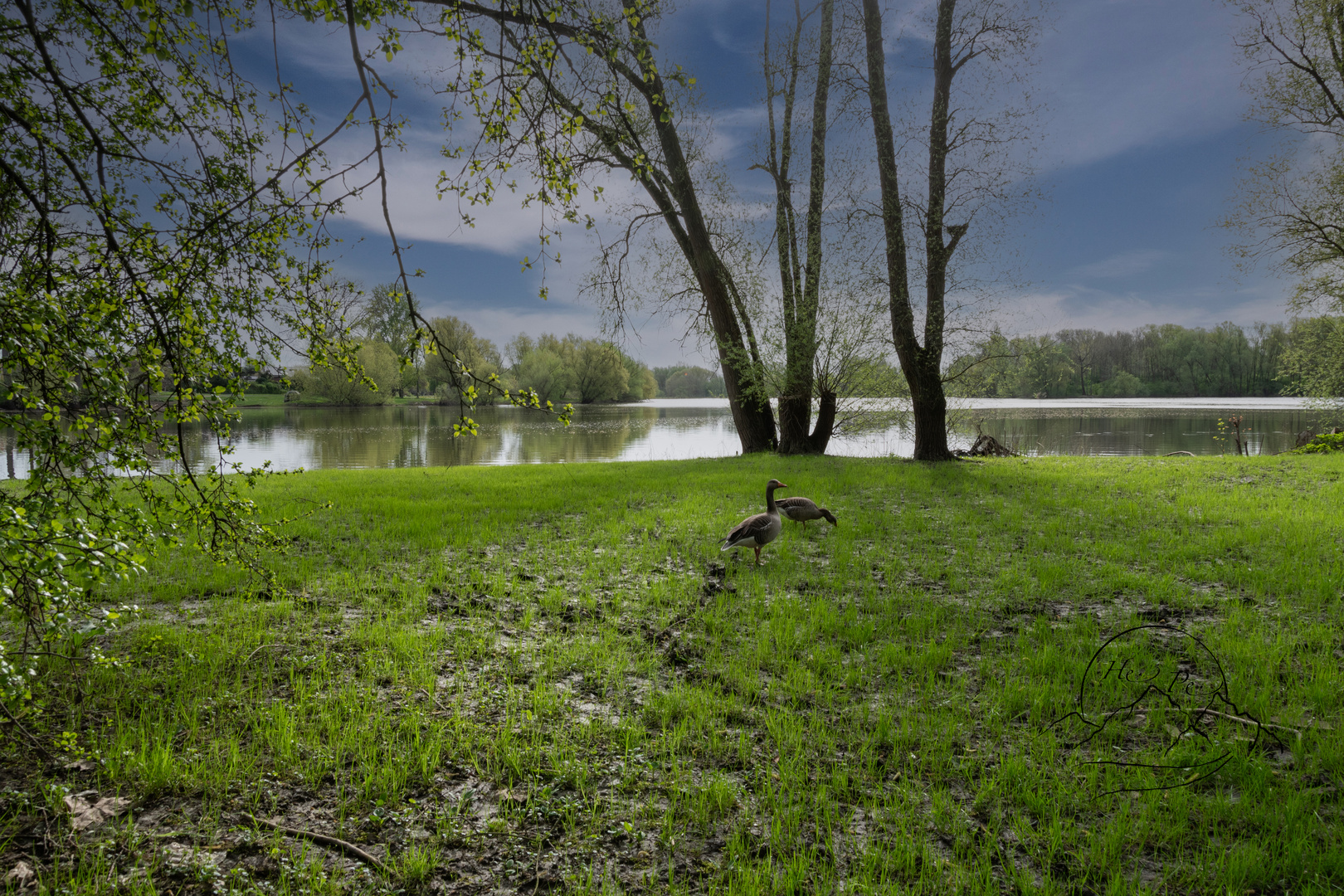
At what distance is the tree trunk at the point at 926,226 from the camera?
15906 millimetres

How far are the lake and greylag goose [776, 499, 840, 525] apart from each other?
1244cm

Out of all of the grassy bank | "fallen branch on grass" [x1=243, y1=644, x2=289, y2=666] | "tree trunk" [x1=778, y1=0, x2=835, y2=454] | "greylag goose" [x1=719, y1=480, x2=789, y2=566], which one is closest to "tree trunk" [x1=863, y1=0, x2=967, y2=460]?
"tree trunk" [x1=778, y1=0, x2=835, y2=454]

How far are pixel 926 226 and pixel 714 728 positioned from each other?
1663 cm

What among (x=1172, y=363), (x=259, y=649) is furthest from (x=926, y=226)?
(x=1172, y=363)

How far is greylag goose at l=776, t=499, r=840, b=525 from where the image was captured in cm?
845

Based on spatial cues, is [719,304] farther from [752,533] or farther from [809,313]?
[752,533]

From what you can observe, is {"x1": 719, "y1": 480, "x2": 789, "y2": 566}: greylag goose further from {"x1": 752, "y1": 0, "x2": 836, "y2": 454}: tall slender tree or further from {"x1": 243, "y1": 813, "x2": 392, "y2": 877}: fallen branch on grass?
{"x1": 752, "y1": 0, "x2": 836, "y2": 454}: tall slender tree

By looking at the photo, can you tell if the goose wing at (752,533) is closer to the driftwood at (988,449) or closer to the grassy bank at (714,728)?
the grassy bank at (714,728)

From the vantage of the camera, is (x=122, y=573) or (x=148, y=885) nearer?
(x=148, y=885)

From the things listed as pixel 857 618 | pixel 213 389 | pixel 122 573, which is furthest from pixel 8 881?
pixel 857 618

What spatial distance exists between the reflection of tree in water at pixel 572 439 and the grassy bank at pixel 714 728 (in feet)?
51.9

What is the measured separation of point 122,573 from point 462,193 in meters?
3.44

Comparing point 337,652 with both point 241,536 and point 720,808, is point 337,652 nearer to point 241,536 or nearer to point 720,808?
point 241,536

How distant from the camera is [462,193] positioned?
4625 mm
